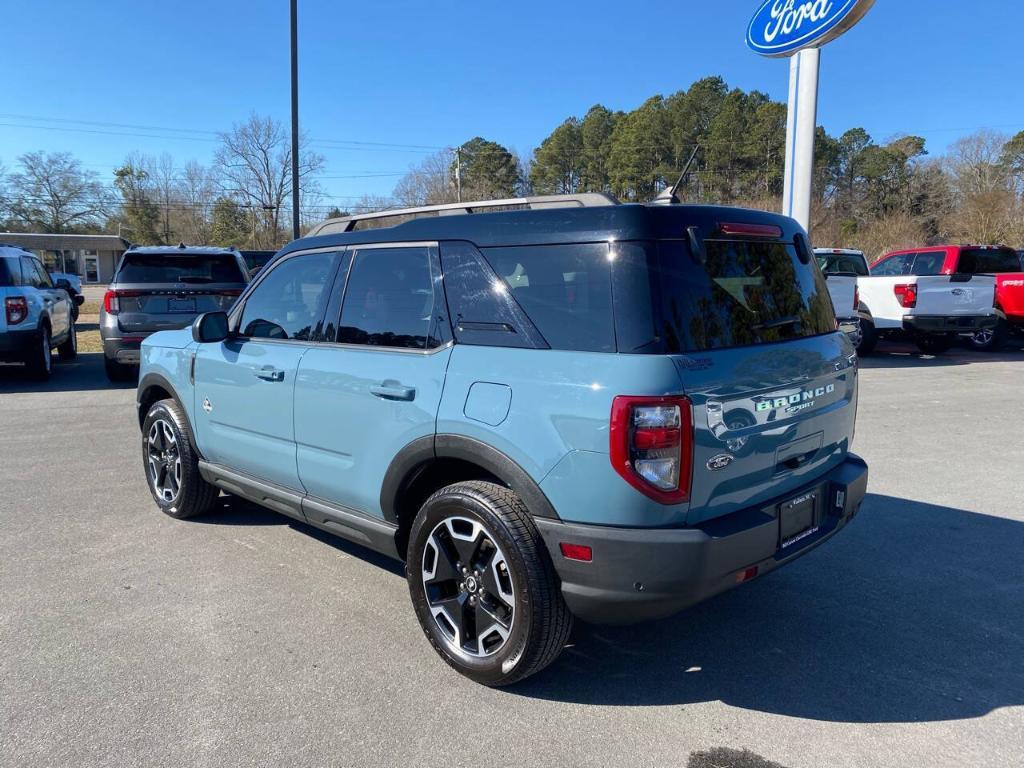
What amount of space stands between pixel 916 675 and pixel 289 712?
2.61m

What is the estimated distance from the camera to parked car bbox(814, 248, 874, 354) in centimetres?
1296

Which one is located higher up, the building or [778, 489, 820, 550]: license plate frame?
the building

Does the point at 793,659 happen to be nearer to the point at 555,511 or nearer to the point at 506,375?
the point at 555,511

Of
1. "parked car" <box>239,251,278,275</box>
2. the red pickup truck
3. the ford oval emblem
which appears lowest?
the ford oval emblem

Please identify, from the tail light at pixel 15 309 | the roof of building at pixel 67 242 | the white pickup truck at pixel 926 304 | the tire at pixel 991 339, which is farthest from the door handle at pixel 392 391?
the roof of building at pixel 67 242

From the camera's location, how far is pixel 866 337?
14.1m

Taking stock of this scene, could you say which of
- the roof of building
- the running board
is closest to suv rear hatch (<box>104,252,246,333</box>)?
the running board

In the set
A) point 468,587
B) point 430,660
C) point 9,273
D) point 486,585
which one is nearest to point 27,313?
point 9,273

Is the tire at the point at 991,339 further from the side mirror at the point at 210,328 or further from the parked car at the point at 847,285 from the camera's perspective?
the side mirror at the point at 210,328

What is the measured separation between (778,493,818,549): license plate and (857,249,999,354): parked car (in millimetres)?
12033

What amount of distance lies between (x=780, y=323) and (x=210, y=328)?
10.4ft

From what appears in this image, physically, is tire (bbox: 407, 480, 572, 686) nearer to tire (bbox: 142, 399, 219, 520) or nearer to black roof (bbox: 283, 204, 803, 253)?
black roof (bbox: 283, 204, 803, 253)

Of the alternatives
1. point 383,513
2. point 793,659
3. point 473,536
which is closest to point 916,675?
point 793,659

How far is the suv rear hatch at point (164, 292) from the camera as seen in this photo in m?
9.48
